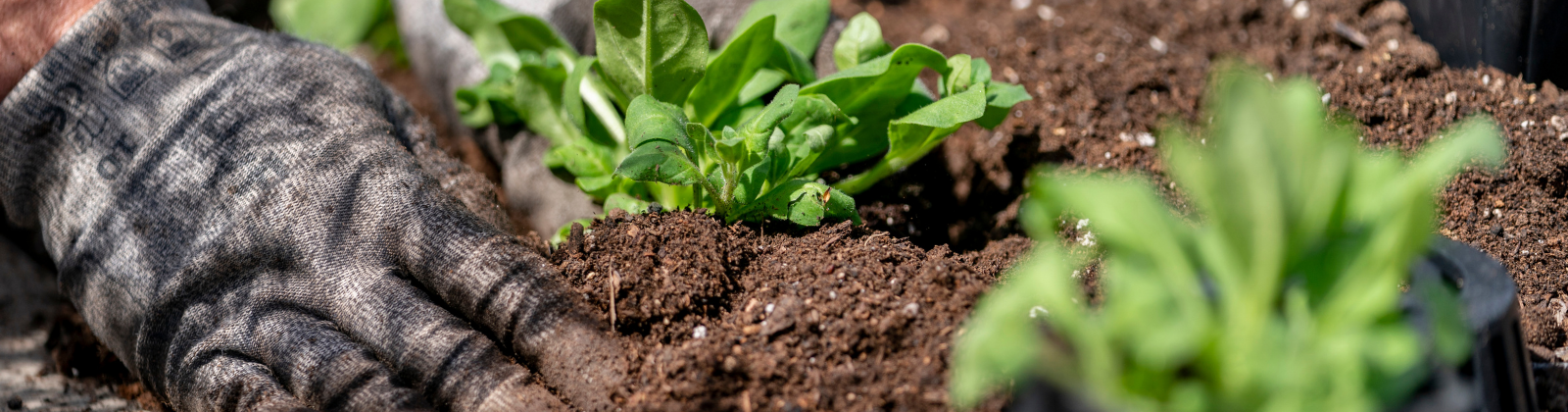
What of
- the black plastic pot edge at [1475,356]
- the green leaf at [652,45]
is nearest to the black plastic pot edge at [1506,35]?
the black plastic pot edge at [1475,356]

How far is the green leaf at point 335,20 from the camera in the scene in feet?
8.00

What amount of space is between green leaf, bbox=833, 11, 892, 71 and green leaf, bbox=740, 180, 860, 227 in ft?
0.98

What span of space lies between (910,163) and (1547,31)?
1.09m

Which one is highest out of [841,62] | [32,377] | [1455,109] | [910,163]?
[841,62]

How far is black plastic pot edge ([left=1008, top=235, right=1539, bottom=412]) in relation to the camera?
0.70 meters

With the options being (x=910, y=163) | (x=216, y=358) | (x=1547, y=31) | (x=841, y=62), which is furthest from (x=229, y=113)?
(x=1547, y=31)

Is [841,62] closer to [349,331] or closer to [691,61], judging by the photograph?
[691,61]

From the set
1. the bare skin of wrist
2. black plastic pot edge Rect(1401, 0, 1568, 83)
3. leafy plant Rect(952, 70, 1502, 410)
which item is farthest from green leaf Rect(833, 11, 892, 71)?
the bare skin of wrist

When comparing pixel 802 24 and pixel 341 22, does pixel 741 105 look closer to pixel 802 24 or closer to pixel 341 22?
pixel 802 24

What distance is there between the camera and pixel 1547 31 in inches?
56.6

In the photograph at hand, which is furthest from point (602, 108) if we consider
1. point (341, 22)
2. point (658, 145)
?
point (341, 22)

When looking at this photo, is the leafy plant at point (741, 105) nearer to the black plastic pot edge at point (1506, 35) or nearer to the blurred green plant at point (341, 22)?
the black plastic pot edge at point (1506, 35)

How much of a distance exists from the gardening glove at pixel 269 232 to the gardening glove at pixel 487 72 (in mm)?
369

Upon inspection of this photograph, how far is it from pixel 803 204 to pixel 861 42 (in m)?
0.37
